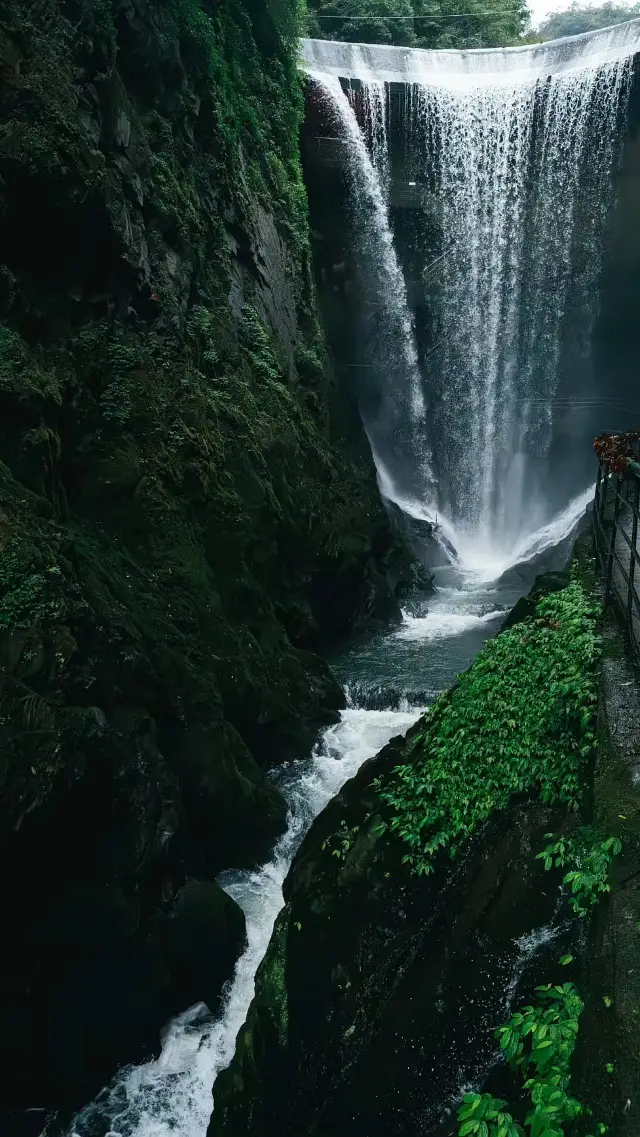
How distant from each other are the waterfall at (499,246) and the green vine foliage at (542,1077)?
19.4 m

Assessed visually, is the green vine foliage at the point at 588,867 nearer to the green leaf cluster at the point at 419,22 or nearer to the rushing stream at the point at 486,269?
the rushing stream at the point at 486,269

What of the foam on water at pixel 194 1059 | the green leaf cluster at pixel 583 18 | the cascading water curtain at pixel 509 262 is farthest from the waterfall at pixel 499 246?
the green leaf cluster at pixel 583 18

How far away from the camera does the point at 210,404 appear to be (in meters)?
10.6

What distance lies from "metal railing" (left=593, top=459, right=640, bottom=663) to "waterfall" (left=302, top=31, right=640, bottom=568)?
51.2ft

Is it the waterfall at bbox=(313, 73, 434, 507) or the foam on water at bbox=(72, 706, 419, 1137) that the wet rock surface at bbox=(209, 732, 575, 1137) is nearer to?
the foam on water at bbox=(72, 706, 419, 1137)

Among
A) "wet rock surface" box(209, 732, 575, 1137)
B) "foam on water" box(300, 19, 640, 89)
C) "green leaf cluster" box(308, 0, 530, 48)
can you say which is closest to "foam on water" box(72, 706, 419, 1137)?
"wet rock surface" box(209, 732, 575, 1137)

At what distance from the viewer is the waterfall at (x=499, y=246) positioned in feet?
67.3

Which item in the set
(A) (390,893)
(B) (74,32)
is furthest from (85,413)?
(A) (390,893)

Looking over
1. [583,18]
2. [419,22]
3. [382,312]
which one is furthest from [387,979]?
[583,18]

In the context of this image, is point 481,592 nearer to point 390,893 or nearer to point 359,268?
point 359,268

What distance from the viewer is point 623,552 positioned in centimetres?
621

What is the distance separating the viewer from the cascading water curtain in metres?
20.6

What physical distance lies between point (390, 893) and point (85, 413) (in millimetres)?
6109

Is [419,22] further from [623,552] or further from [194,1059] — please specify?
[194,1059]
